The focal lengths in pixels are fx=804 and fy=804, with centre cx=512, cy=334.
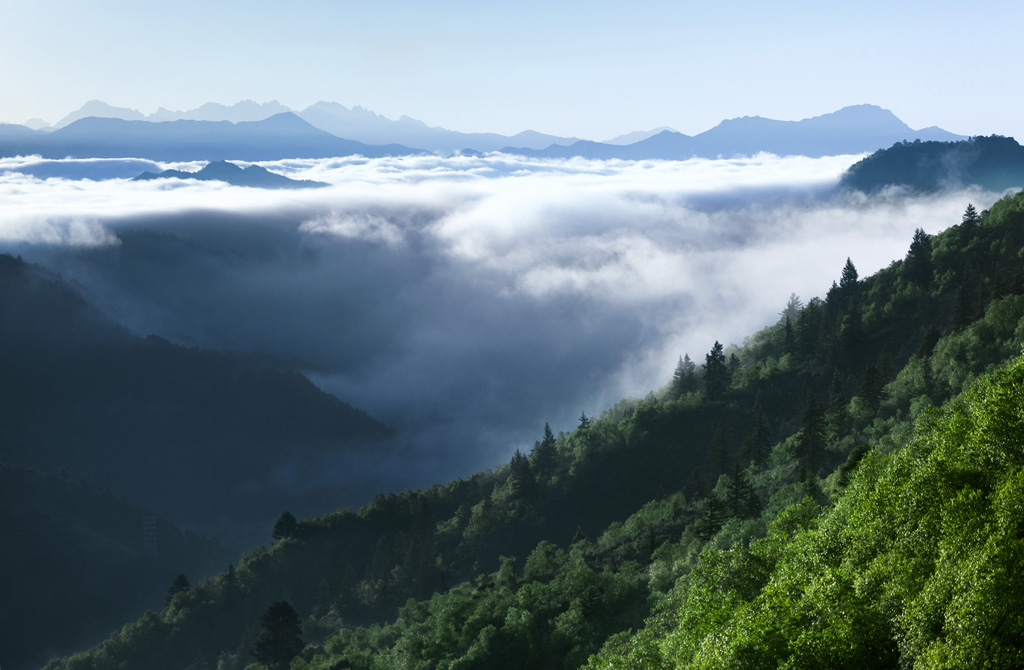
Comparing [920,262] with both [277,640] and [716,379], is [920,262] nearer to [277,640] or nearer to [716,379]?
[716,379]

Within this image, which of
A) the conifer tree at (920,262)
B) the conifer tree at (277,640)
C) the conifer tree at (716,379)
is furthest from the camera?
the conifer tree at (716,379)

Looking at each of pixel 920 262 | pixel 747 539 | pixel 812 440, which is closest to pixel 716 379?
pixel 920 262

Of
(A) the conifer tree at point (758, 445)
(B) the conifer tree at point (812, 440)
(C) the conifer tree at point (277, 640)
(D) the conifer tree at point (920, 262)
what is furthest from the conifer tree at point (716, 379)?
(C) the conifer tree at point (277, 640)

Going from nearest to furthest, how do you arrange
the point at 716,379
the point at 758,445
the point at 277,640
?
the point at 277,640 < the point at 758,445 < the point at 716,379

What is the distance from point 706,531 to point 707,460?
56.8 m

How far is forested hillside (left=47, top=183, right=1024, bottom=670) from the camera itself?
31.3m

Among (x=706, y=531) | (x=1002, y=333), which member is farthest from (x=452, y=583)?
(x=1002, y=333)

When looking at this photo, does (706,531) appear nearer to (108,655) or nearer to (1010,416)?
(1010,416)

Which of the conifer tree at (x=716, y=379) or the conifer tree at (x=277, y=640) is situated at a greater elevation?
the conifer tree at (x=716, y=379)

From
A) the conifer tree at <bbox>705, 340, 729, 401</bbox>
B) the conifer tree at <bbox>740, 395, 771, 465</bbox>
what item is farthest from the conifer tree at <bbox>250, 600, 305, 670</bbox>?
the conifer tree at <bbox>705, 340, 729, 401</bbox>

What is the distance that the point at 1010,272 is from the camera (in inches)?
5827

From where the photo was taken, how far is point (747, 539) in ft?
264

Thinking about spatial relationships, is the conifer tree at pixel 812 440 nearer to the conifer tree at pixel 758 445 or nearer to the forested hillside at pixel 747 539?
the forested hillside at pixel 747 539

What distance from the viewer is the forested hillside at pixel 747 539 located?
31.3 m
